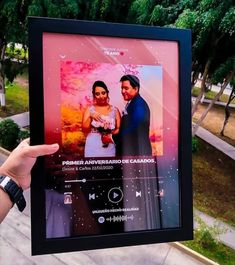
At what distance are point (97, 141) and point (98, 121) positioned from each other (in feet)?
0.26

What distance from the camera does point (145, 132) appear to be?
1.65 meters

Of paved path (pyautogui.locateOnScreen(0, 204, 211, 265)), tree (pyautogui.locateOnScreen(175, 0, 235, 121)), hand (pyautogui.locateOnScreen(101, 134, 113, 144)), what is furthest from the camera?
tree (pyautogui.locateOnScreen(175, 0, 235, 121))

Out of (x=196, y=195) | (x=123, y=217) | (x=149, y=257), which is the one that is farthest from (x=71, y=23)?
(x=196, y=195)

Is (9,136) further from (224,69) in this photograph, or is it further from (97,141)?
(97,141)

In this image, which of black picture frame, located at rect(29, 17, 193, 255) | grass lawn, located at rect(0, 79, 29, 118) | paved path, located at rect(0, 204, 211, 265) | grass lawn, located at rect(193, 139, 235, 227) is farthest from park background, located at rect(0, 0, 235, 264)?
black picture frame, located at rect(29, 17, 193, 255)

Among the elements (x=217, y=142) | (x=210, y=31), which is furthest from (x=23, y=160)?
(x=217, y=142)

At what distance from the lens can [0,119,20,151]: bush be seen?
10539mm

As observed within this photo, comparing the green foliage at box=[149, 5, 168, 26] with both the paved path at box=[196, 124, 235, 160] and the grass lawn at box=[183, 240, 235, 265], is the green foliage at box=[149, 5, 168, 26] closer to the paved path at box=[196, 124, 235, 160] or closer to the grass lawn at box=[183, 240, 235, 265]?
the grass lawn at box=[183, 240, 235, 265]

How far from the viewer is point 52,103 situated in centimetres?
155

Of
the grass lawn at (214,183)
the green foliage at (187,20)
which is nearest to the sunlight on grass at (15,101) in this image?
the grass lawn at (214,183)

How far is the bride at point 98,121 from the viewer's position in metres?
1.59

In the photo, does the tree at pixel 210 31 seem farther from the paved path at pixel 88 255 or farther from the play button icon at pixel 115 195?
the play button icon at pixel 115 195

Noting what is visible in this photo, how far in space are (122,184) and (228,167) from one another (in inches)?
402

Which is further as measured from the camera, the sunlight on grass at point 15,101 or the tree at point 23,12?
the sunlight on grass at point 15,101
